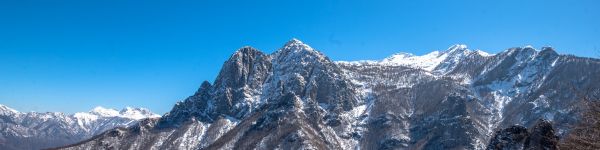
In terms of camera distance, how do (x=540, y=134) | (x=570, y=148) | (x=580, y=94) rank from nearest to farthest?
(x=580, y=94) < (x=570, y=148) < (x=540, y=134)

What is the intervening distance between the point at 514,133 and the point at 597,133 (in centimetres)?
5265

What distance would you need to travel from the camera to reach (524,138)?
82250 mm

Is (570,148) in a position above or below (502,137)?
below

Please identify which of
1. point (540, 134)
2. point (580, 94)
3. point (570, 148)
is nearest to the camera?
point (580, 94)

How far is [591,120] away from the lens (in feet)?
111

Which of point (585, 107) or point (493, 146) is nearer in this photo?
point (585, 107)

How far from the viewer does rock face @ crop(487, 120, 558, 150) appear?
79.1m

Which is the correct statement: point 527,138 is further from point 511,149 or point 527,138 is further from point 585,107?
point 585,107

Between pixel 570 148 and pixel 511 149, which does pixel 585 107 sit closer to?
pixel 570 148

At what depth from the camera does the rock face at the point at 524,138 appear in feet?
259

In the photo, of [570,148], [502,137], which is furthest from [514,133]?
[570,148]

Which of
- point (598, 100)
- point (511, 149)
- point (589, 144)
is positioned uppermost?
point (511, 149)

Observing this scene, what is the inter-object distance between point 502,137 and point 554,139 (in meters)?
6.92

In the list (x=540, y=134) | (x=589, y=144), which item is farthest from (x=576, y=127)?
(x=540, y=134)
